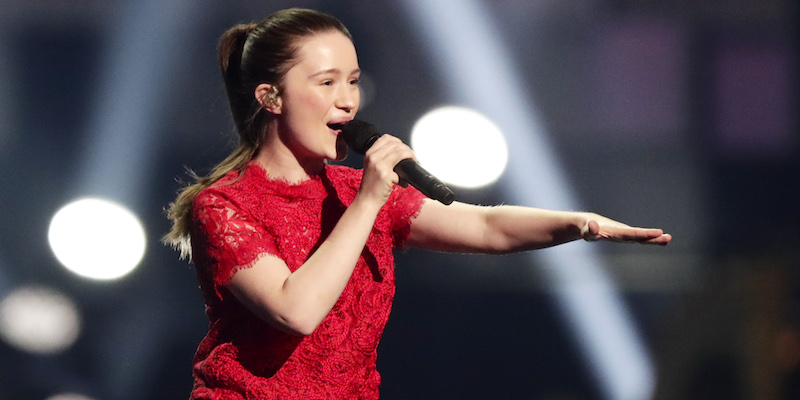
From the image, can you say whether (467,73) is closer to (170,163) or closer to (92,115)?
(170,163)

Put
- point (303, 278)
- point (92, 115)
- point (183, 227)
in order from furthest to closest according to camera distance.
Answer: point (92, 115), point (183, 227), point (303, 278)

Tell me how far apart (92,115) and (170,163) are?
285mm

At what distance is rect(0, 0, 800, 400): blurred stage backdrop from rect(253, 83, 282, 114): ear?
1.27m

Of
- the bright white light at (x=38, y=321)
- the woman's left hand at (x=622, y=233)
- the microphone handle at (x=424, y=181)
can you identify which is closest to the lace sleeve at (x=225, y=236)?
the microphone handle at (x=424, y=181)

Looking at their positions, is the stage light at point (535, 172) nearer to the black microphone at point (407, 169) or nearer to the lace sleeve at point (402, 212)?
the lace sleeve at point (402, 212)

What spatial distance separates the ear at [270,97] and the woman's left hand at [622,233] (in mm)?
557

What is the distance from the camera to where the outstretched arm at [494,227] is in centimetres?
129

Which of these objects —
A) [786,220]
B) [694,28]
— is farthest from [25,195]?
[786,220]

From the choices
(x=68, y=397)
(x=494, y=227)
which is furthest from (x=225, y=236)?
(x=68, y=397)

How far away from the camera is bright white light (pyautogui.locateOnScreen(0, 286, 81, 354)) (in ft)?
8.38

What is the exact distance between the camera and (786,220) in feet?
8.64

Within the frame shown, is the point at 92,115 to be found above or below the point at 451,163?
below

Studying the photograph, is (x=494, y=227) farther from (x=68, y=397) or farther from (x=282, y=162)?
(x=68, y=397)

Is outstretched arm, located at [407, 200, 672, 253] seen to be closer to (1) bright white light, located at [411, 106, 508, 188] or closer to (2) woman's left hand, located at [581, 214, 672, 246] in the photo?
(2) woman's left hand, located at [581, 214, 672, 246]
